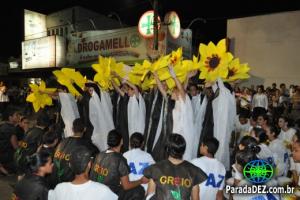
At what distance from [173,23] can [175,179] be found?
12.3 m

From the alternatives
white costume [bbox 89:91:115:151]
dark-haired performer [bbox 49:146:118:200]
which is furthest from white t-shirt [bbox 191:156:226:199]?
white costume [bbox 89:91:115:151]

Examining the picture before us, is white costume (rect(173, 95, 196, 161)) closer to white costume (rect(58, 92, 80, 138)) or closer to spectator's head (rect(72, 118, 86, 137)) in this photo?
spectator's head (rect(72, 118, 86, 137))

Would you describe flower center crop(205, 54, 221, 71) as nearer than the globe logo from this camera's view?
No

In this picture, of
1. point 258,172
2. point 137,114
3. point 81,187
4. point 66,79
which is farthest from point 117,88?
point 258,172

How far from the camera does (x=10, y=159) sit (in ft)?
23.9

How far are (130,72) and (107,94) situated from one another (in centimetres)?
93

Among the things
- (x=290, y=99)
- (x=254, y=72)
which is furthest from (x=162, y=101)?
(x=254, y=72)

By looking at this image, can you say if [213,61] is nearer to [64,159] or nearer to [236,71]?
[236,71]

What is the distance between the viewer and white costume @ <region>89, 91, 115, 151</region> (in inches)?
260

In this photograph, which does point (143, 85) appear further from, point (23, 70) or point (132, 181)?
point (23, 70)

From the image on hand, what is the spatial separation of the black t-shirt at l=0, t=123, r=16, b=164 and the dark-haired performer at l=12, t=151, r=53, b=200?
4088mm

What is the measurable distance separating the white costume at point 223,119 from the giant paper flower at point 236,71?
201 mm

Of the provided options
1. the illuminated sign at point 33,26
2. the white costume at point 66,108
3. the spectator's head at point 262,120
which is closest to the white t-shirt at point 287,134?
the spectator's head at point 262,120

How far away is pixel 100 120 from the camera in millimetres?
6637
